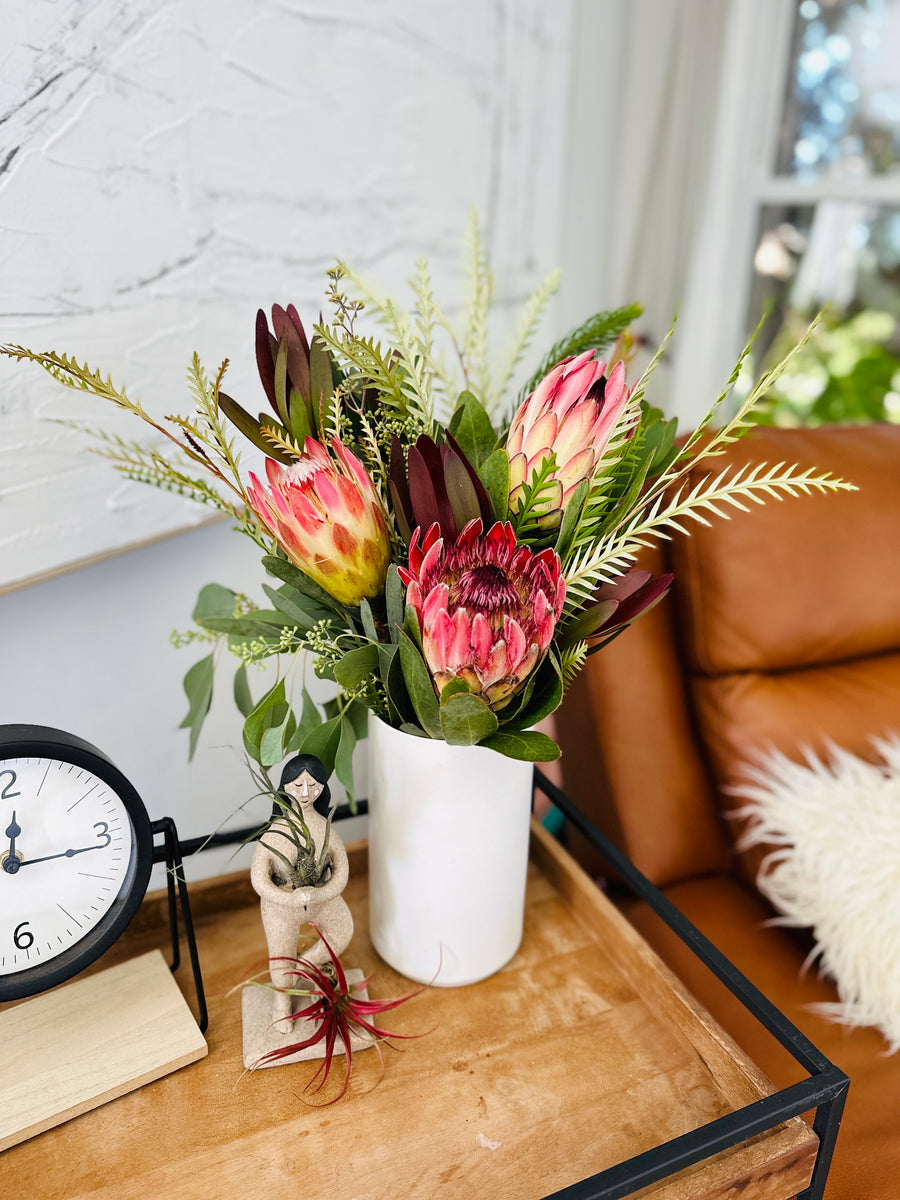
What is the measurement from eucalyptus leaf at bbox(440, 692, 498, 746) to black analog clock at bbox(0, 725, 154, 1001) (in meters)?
0.22

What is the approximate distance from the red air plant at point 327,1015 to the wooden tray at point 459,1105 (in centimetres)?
1

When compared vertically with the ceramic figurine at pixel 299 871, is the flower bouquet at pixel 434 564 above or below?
above

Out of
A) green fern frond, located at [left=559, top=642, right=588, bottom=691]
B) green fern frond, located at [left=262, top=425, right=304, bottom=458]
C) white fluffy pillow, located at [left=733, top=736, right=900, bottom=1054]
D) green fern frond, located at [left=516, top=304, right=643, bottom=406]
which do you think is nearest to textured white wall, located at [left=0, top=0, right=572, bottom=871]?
green fern frond, located at [left=262, top=425, right=304, bottom=458]

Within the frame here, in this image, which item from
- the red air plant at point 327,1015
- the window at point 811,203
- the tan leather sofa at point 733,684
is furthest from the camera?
the window at point 811,203

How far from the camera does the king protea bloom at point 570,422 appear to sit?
1.68 feet

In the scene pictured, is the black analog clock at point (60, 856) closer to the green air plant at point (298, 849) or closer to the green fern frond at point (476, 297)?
the green air plant at point (298, 849)

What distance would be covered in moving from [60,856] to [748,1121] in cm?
46

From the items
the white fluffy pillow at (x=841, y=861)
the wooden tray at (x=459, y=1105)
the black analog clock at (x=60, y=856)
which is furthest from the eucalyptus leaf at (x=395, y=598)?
the white fluffy pillow at (x=841, y=861)

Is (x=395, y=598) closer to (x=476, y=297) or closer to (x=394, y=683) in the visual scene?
(x=394, y=683)

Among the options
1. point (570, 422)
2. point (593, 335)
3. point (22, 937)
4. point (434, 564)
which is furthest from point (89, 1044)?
point (593, 335)

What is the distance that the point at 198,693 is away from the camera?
71 centimetres

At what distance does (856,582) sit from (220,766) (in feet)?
2.61

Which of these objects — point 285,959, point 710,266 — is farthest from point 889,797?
point 710,266

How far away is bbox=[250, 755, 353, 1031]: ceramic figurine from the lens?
1.90ft
